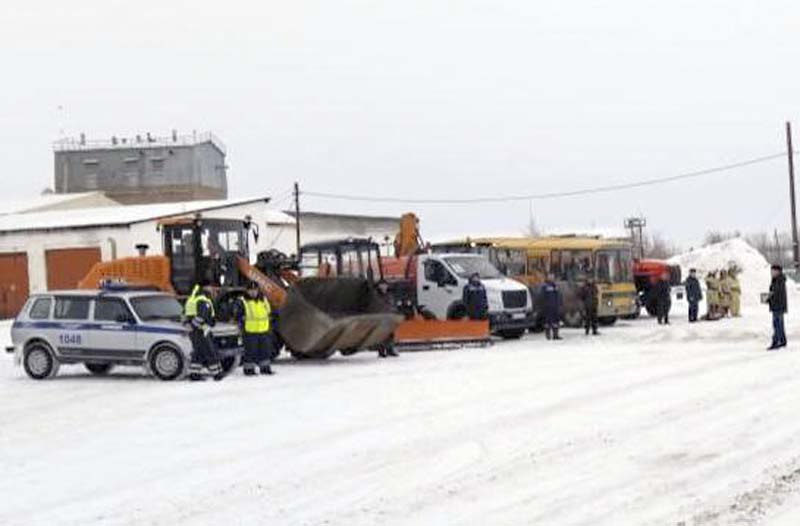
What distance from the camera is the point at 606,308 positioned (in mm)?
34812

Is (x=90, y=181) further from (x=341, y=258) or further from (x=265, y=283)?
(x=265, y=283)

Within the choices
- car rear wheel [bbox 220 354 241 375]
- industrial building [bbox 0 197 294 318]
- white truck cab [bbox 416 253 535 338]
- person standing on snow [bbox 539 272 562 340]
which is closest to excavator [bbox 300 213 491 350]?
white truck cab [bbox 416 253 535 338]

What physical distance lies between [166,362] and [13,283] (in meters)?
34.3

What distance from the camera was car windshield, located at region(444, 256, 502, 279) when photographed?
29.3 m

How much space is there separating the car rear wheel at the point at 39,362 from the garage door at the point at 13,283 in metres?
31.4

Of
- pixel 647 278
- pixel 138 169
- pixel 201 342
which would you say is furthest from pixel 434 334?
pixel 138 169

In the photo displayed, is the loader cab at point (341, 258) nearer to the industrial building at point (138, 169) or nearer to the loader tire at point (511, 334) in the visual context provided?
the loader tire at point (511, 334)

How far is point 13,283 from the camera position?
52.2m

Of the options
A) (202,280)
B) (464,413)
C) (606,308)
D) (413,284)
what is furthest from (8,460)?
(606,308)

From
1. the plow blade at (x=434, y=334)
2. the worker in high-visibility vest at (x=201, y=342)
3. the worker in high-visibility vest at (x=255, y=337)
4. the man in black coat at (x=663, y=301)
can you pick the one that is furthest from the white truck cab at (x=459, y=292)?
the worker in high-visibility vest at (x=201, y=342)

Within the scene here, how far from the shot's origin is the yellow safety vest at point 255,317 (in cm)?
2083

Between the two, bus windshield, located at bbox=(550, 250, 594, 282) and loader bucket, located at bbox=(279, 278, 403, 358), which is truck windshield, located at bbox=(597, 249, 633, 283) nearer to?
Result: bus windshield, located at bbox=(550, 250, 594, 282)

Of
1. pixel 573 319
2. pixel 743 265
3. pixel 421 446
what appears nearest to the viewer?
pixel 421 446

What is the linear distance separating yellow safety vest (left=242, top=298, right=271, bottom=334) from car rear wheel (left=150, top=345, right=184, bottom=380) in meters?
1.31
